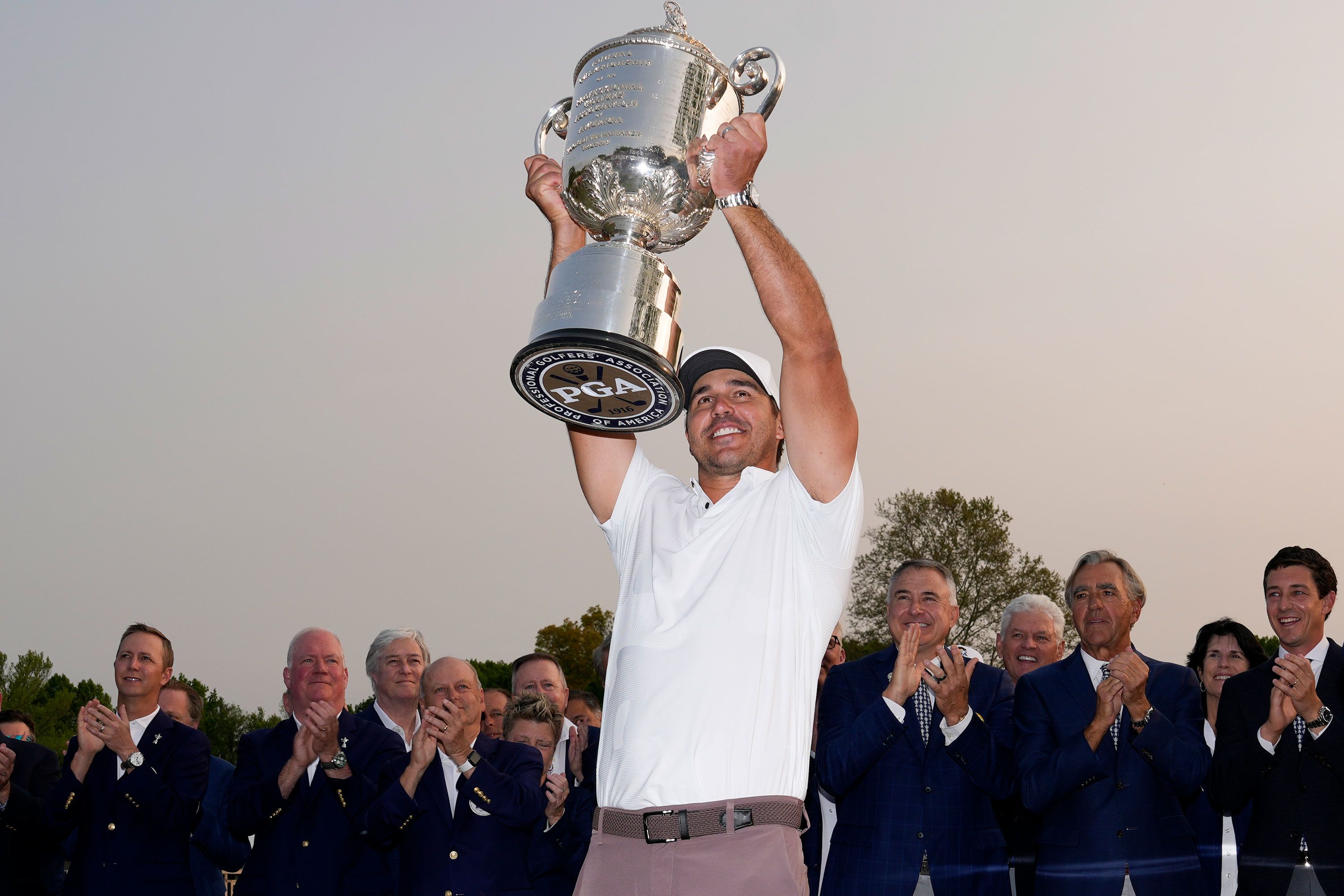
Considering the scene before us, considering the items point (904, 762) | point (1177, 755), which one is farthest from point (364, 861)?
point (1177, 755)

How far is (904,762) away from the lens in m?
5.89

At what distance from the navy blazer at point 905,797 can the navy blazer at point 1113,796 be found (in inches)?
8.8

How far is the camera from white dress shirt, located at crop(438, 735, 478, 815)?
6.51 m

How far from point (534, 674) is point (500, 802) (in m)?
1.98

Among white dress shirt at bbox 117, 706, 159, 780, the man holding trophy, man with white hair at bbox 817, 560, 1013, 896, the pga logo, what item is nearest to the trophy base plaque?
the pga logo

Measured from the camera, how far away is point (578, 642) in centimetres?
4262

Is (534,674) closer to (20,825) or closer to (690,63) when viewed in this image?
(20,825)

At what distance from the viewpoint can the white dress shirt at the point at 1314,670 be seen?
580 centimetres

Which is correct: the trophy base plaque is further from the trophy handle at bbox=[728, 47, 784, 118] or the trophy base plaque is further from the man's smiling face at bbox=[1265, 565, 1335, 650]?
the man's smiling face at bbox=[1265, 565, 1335, 650]

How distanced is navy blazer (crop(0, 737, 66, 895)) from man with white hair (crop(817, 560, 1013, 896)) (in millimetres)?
4675

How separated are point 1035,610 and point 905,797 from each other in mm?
2664

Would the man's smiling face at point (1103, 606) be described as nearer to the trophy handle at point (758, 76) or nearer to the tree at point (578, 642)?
the trophy handle at point (758, 76)

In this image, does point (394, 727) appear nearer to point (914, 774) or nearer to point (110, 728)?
point (110, 728)

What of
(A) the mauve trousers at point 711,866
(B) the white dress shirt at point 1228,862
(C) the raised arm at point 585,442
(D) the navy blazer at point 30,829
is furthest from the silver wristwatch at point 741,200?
(D) the navy blazer at point 30,829
